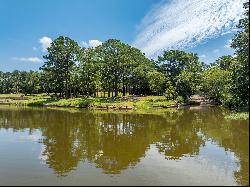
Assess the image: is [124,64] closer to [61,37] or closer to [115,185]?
[61,37]

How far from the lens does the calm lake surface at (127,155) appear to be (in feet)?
84.3

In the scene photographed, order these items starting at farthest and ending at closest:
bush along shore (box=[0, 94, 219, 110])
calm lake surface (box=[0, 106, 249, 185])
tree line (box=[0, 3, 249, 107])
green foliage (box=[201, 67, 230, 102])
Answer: tree line (box=[0, 3, 249, 107]), green foliage (box=[201, 67, 230, 102]), bush along shore (box=[0, 94, 219, 110]), calm lake surface (box=[0, 106, 249, 185])

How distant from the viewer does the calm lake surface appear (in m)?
25.7

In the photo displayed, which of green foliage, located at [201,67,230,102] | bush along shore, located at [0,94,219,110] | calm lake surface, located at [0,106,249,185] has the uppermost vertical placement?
green foliage, located at [201,67,230,102]

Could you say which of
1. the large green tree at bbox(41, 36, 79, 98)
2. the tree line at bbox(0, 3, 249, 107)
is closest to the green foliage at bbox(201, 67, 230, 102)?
the tree line at bbox(0, 3, 249, 107)

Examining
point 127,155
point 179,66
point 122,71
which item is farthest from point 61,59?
point 127,155

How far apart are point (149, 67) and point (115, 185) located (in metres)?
114

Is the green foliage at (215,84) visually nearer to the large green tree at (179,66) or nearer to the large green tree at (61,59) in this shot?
the large green tree at (179,66)

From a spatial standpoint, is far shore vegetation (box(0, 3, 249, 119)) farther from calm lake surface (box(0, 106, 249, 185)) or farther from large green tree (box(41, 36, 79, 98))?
calm lake surface (box(0, 106, 249, 185))

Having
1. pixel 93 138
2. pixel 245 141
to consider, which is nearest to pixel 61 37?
pixel 93 138

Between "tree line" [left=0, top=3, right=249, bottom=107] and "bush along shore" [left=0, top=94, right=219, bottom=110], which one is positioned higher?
"tree line" [left=0, top=3, right=249, bottom=107]

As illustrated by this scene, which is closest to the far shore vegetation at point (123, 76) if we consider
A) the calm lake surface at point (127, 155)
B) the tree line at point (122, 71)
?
the tree line at point (122, 71)

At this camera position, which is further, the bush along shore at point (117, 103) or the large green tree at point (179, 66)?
the large green tree at point (179, 66)

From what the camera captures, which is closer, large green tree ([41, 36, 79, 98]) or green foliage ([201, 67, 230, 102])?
green foliage ([201, 67, 230, 102])
